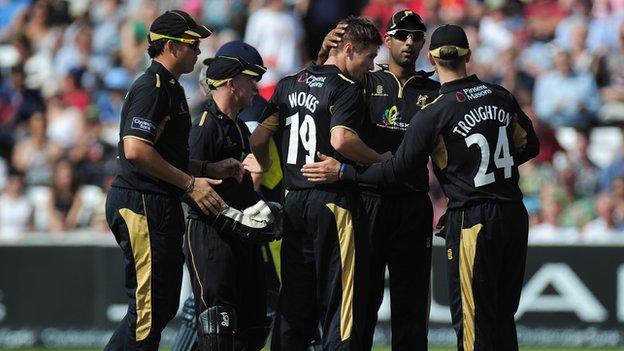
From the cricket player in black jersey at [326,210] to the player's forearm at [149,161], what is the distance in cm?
107

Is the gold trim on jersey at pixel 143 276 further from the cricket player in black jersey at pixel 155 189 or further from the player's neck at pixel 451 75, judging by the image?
the player's neck at pixel 451 75

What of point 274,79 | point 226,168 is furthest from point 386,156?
point 274,79

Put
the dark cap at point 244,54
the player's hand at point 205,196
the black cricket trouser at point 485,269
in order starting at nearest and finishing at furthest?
the black cricket trouser at point 485,269 → the player's hand at point 205,196 → the dark cap at point 244,54

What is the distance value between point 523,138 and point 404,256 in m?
1.19

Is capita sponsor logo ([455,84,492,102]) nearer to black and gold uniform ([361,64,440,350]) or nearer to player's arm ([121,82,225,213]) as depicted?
black and gold uniform ([361,64,440,350])

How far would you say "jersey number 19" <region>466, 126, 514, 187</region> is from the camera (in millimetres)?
7727

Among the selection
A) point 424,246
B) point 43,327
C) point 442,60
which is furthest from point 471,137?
point 43,327

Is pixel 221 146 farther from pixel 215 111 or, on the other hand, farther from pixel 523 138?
pixel 523 138

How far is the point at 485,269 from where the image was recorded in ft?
25.3

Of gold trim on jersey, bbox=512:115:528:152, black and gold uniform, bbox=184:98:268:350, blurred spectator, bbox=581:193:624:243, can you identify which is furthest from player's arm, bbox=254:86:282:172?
blurred spectator, bbox=581:193:624:243

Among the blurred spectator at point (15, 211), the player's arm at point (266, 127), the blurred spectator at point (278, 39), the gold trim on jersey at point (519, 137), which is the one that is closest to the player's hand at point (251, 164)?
the player's arm at point (266, 127)

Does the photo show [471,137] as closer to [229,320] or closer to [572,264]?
[229,320]

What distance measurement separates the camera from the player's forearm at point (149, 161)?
7590 mm

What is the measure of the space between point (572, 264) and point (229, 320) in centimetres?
571
